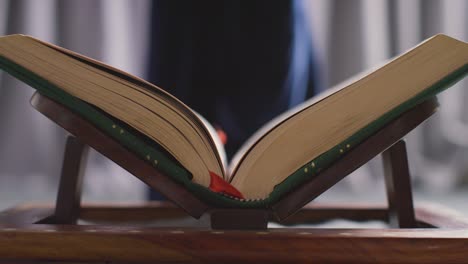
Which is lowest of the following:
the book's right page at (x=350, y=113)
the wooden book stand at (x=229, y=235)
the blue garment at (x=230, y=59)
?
the wooden book stand at (x=229, y=235)

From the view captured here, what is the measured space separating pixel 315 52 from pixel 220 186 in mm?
1295

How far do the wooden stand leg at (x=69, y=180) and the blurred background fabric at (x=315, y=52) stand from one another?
1.16 m

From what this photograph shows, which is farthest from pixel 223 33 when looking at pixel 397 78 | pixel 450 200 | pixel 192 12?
pixel 397 78

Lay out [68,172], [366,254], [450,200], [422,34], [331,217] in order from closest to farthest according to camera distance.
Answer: [366,254] < [68,172] < [331,217] < [450,200] < [422,34]

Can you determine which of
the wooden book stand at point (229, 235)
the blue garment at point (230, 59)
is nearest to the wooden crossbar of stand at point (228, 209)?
the wooden book stand at point (229, 235)

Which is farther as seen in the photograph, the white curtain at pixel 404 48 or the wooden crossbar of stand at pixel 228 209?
the white curtain at pixel 404 48

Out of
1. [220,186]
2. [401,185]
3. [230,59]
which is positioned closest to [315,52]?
[230,59]

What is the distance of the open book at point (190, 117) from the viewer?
0.39 m

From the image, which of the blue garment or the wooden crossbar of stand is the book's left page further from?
the blue garment

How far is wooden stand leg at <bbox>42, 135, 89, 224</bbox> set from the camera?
484 mm

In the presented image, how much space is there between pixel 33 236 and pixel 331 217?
355 millimetres

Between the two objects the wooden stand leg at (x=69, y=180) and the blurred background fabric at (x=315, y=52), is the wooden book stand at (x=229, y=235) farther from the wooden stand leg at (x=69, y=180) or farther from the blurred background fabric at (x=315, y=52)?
the blurred background fabric at (x=315, y=52)

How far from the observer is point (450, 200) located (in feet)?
4.87

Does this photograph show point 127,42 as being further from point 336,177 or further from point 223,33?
point 336,177
